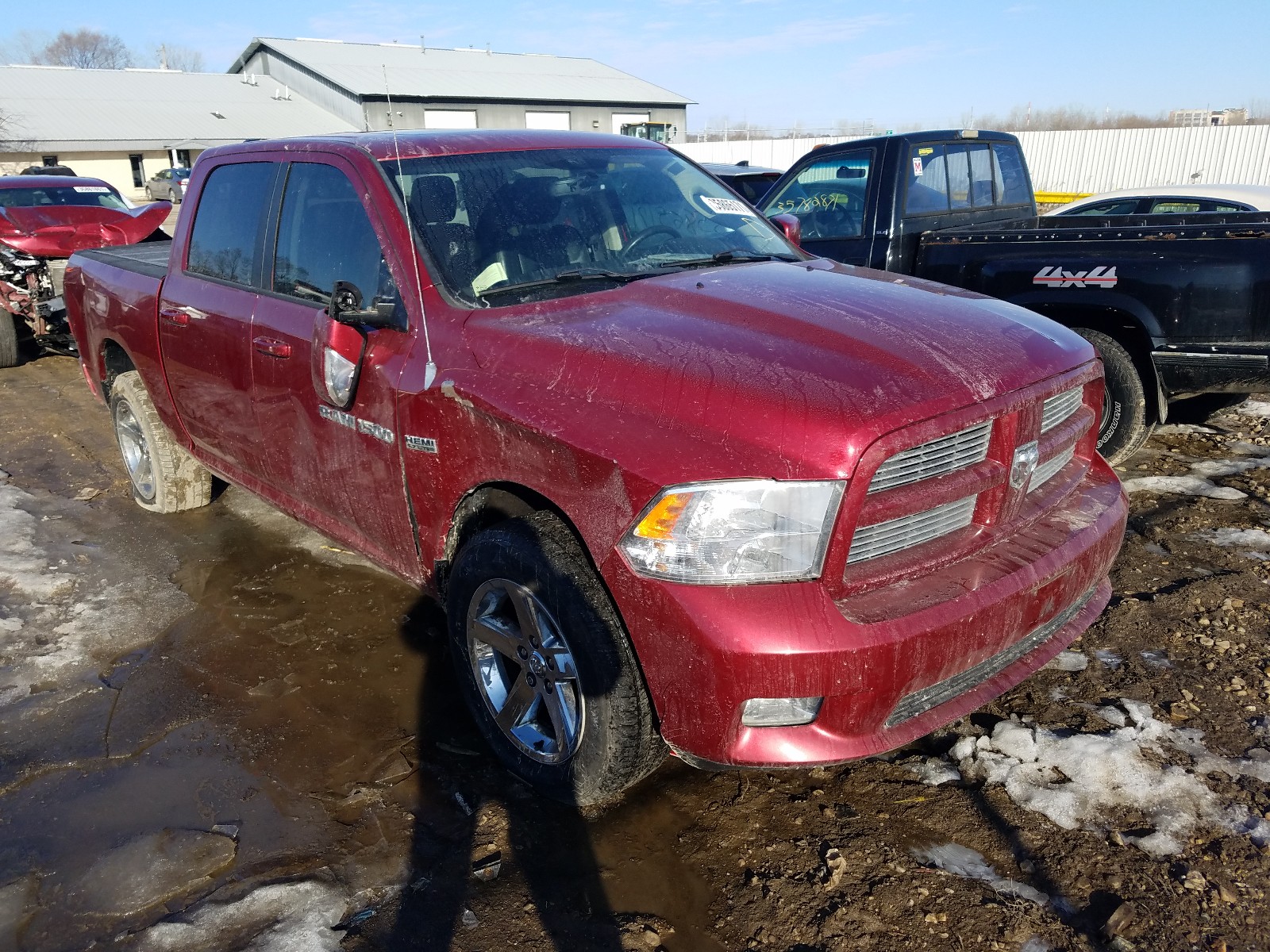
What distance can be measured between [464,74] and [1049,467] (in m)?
53.9

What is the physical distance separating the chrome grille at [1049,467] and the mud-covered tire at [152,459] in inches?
163

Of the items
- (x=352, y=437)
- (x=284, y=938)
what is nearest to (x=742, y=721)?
(x=284, y=938)

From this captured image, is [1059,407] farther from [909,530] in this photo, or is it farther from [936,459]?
[909,530]

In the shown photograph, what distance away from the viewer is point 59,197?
13078 millimetres

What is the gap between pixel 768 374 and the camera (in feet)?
7.75

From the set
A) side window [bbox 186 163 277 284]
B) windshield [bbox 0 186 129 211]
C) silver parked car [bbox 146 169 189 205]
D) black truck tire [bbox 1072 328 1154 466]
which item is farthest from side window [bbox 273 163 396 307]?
silver parked car [bbox 146 169 189 205]

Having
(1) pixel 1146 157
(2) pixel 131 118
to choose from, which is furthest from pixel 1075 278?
(2) pixel 131 118

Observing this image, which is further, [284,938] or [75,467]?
[75,467]

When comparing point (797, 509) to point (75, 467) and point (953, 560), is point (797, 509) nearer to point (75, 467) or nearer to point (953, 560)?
point (953, 560)

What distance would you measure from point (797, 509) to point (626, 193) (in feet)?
6.15

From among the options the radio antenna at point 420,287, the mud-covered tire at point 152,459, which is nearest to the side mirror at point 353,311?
→ the radio antenna at point 420,287

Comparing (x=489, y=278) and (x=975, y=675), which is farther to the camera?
(x=489, y=278)

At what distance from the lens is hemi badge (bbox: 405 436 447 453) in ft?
9.43

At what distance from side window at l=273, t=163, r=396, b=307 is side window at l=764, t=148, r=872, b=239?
139 inches
